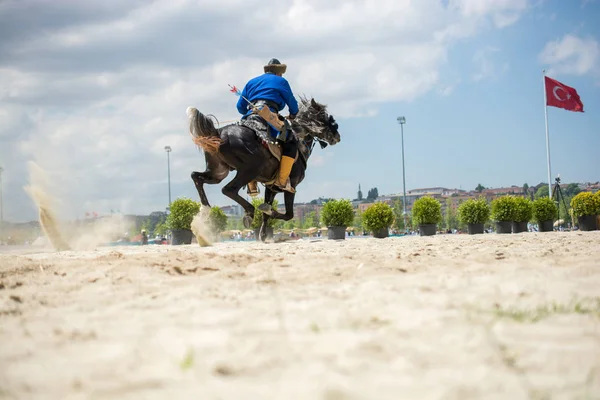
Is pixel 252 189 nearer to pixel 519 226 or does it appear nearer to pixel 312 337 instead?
pixel 312 337

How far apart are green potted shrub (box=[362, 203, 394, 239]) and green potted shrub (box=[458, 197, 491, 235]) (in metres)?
3.92

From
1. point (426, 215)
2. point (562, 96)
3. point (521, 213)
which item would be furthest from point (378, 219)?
point (562, 96)

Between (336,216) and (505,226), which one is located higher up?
(336,216)

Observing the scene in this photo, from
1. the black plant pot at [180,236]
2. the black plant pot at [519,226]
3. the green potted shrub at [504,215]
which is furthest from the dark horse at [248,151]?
the black plant pot at [519,226]

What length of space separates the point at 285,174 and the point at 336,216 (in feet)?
19.5

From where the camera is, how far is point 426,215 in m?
17.8

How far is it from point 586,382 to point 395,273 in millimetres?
2366

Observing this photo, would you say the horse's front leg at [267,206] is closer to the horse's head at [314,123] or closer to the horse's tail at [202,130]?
the horse's head at [314,123]

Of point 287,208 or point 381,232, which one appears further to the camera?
point 381,232

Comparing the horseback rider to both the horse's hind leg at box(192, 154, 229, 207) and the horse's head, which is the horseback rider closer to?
the horse's head

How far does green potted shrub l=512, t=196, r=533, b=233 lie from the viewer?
1845cm

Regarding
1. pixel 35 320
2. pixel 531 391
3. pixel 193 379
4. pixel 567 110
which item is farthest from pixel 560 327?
pixel 567 110

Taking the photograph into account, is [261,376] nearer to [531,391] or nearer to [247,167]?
[531,391]

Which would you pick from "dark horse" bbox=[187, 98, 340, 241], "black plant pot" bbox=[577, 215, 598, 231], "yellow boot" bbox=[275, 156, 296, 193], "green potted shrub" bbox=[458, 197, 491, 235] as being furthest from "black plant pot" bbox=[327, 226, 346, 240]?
"black plant pot" bbox=[577, 215, 598, 231]
